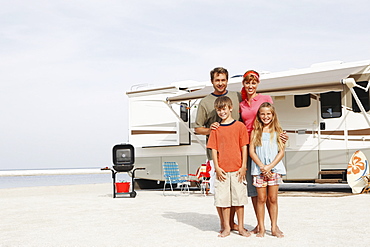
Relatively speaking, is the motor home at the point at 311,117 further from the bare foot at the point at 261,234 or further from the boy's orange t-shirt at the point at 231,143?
the bare foot at the point at 261,234

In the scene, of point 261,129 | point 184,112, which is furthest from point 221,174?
point 184,112

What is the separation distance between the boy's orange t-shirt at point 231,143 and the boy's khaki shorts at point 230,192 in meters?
0.09

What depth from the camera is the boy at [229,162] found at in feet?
15.3

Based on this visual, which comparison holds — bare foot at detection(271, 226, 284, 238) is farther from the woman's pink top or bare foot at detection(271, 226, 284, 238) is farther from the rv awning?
the rv awning

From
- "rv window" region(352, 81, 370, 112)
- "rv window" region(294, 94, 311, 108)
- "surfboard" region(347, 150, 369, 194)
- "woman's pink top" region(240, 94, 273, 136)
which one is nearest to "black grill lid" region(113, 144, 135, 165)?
"rv window" region(294, 94, 311, 108)

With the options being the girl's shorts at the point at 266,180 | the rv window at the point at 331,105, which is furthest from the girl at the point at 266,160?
the rv window at the point at 331,105

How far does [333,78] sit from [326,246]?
5.27 metres

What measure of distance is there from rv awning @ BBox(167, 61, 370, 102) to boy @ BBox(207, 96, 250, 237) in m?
4.46

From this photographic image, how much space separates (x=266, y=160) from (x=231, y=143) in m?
0.35

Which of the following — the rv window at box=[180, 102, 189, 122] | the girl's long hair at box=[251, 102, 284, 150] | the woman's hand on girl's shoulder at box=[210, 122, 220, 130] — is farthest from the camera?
the rv window at box=[180, 102, 189, 122]

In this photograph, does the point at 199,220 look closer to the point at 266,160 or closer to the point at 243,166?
the point at 243,166

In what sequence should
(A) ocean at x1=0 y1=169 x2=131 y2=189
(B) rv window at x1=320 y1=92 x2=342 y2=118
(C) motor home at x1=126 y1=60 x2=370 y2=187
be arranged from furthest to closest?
(A) ocean at x1=0 y1=169 x2=131 y2=189, (B) rv window at x1=320 y1=92 x2=342 y2=118, (C) motor home at x1=126 y1=60 x2=370 y2=187

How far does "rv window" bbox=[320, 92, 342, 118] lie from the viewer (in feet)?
32.2

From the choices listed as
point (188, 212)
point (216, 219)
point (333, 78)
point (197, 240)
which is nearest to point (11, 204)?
point (188, 212)
